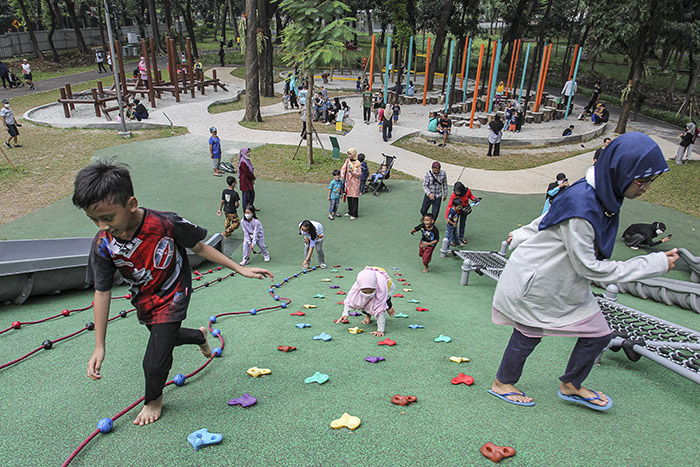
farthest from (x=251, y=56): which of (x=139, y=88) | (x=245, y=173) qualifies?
(x=245, y=173)

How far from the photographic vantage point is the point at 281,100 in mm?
27391

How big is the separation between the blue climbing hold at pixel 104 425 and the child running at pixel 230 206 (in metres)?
6.62

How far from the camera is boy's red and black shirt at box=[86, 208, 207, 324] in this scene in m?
2.56

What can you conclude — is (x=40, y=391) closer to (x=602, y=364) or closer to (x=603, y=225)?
(x=603, y=225)

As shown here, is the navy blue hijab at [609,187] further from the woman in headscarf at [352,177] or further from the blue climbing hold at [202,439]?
the woman in headscarf at [352,177]

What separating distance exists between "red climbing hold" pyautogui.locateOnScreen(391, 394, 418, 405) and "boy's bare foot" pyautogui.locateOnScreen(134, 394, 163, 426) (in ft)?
5.12

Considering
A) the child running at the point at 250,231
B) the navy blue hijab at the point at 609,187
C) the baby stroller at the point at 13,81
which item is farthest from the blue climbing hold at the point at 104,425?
the baby stroller at the point at 13,81

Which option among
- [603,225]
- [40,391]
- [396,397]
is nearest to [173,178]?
[40,391]

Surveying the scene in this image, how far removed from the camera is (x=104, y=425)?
8.61 ft

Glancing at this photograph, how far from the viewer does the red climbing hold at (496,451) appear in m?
2.42

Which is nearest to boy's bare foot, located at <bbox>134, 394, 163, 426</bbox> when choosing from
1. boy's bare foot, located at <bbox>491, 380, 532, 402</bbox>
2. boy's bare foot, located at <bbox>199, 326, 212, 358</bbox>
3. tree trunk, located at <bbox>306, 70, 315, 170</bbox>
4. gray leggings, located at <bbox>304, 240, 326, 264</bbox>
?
boy's bare foot, located at <bbox>199, 326, 212, 358</bbox>

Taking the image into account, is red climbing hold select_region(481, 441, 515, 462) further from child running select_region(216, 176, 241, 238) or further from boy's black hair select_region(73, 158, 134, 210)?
child running select_region(216, 176, 241, 238)

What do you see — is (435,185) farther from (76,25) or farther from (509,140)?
(76,25)

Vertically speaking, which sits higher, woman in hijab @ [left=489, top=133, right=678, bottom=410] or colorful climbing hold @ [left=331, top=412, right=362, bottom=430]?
woman in hijab @ [left=489, top=133, right=678, bottom=410]
